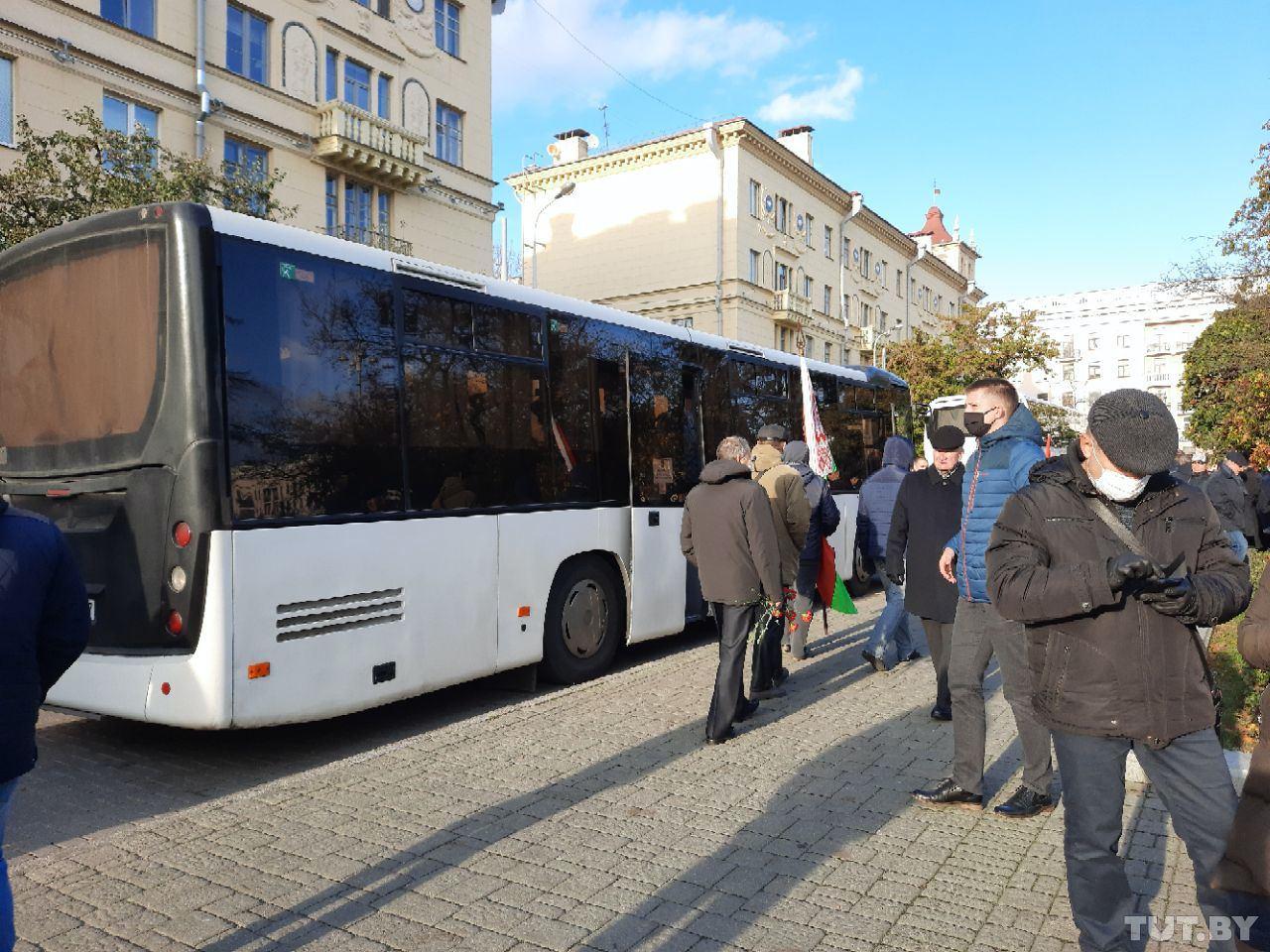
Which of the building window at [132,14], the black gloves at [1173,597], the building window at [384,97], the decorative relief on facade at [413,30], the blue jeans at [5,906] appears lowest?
the blue jeans at [5,906]

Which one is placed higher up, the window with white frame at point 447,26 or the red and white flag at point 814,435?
the window with white frame at point 447,26

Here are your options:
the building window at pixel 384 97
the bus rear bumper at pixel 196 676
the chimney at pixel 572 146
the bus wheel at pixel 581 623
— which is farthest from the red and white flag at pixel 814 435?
the chimney at pixel 572 146

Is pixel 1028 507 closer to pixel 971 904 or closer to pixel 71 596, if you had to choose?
pixel 971 904

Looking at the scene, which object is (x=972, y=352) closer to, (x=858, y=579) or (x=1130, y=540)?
(x=858, y=579)

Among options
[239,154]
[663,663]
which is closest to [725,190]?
[239,154]

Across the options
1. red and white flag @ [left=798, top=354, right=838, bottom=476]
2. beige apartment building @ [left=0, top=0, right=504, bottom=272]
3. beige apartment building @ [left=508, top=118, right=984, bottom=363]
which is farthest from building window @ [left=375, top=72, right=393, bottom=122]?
red and white flag @ [left=798, top=354, right=838, bottom=476]

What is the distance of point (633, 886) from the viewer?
3.90 meters

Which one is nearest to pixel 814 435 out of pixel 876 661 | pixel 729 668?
pixel 876 661

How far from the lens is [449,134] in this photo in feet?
90.3

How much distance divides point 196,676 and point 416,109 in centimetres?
2416

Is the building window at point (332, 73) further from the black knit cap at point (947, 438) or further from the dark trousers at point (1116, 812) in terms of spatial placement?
the dark trousers at point (1116, 812)

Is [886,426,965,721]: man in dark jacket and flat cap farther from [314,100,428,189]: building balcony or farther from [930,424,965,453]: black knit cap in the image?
[314,100,428,189]: building balcony

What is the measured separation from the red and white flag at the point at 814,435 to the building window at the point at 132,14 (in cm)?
1670

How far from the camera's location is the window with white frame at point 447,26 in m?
26.9
